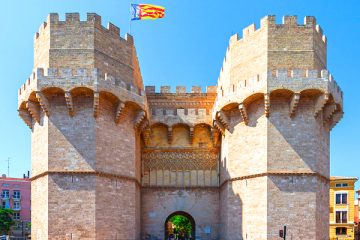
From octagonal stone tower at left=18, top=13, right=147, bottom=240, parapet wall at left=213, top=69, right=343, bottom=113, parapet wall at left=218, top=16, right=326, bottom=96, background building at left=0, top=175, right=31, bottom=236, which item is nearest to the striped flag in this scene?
octagonal stone tower at left=18, top=13, right=147, bottom=240

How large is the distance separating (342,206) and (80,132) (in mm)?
36234

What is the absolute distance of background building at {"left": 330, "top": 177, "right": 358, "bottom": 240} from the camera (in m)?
45.0

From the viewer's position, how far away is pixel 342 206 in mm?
45281

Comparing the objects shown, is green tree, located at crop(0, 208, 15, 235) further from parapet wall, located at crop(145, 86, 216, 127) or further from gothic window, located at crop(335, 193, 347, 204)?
gothic window, located at crop(335, 193, 347, 204)

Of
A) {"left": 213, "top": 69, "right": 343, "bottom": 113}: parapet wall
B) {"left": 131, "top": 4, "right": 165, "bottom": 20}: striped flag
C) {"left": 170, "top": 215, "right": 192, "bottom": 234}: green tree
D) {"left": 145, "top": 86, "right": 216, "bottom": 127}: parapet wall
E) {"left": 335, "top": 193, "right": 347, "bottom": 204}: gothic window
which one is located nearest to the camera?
{"left": 213, "top": 69, "right": 343, "bottom": 113}: parapet wall

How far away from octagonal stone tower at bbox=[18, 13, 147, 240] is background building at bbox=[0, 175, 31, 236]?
129 feet

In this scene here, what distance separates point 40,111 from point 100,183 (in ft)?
17.7

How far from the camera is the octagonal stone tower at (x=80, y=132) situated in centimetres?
1986

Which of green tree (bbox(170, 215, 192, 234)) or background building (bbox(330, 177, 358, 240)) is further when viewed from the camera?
green tree (bbox(170, 215, 192, 234))

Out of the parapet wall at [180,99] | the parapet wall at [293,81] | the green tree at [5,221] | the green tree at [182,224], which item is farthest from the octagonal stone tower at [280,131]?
the green tree at [5,221]

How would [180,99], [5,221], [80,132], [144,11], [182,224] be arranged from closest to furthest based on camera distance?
[80,132] < [144,11] < [180,99] < [5,221] < [182,224]

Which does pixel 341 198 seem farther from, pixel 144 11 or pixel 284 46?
pixel 144 11

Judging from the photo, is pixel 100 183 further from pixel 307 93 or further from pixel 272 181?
pixel 307 93

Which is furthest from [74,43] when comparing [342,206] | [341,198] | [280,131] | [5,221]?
[342,206]
